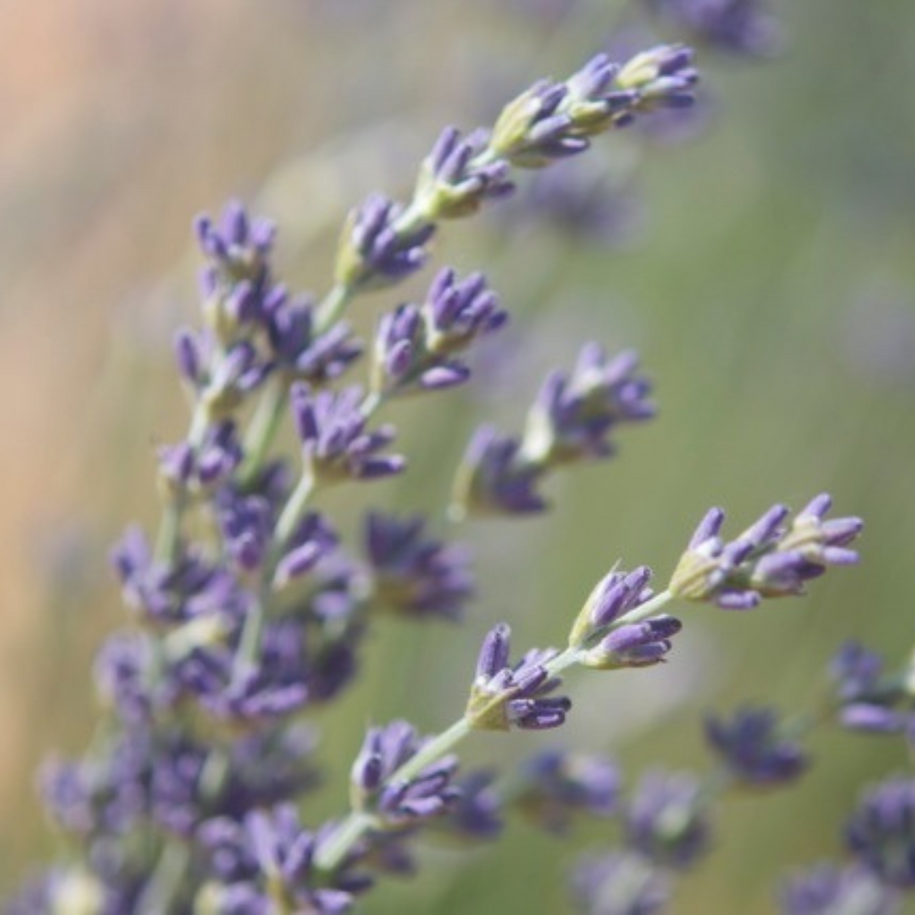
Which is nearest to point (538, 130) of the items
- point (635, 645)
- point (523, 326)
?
point (635, 645)

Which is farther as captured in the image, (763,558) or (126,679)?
(126,679)

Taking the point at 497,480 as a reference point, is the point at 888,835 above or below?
below

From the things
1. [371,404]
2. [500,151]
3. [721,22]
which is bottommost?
[371,404]

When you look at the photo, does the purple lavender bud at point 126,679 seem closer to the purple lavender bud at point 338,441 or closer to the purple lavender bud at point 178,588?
the purple lavender bud at point 178,588

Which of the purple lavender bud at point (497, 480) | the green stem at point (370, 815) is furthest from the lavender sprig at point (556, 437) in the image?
the green stem at point (370, 815)

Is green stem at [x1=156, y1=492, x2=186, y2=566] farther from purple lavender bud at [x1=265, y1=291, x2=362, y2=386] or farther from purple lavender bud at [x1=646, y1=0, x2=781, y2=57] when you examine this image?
purple lavender bud at [x1=646, y1=0, x2=781, y2=57]

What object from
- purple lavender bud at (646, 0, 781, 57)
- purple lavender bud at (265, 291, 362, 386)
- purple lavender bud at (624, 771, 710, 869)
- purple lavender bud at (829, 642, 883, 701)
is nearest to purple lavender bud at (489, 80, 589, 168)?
purple lavender bud at (265, 291, 362, 386)

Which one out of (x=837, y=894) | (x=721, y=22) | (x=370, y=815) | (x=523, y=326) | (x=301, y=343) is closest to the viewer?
(x=370, y=815)

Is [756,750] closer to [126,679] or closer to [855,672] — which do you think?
[855,672]
